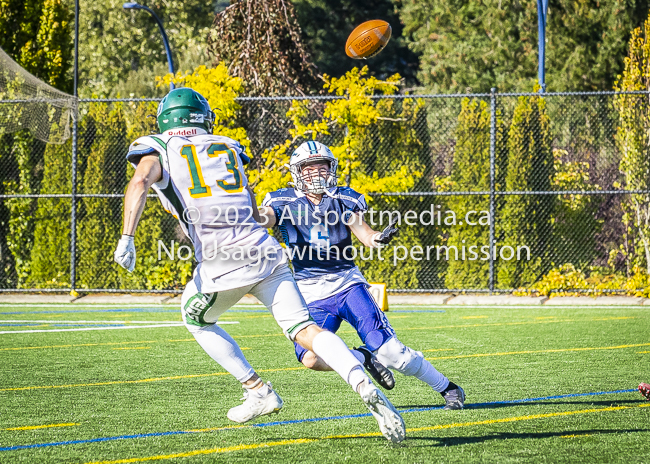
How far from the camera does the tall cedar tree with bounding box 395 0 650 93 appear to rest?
80.1ft

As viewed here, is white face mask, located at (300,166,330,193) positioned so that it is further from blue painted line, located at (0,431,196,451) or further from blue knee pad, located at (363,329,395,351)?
blue painted line, located at (0,431,196,451)

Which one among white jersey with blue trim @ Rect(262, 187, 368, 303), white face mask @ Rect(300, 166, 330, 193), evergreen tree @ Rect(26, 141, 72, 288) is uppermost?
white face mask @ Rect(300, 166, 330, 193)

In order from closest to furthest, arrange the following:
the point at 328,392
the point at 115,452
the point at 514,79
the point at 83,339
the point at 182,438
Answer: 1. the point at 115,452
2. the point at 182,438
3. the point at 328,392
4. the point at 83,339
5. the point at 514,79

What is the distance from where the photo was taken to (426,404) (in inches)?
222

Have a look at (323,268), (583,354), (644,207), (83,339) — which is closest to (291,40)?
(644,207)

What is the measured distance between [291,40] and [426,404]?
1378 cm

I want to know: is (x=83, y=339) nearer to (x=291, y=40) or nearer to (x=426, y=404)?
(x=426, y=404)

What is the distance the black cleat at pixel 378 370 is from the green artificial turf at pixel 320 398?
270mm

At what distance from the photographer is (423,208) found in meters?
13.9

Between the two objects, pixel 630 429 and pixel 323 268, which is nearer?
pixel 630 429

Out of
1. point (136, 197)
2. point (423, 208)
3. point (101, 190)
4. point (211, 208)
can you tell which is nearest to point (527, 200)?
point (423, 208)

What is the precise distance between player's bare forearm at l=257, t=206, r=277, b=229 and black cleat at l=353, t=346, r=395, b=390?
1.03 m

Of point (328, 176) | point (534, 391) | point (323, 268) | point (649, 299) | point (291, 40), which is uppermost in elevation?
point (291, 40)

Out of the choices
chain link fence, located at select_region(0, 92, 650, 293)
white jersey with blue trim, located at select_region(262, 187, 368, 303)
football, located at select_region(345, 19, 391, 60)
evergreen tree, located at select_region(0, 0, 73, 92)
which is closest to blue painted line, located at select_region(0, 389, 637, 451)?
white jersey with blue trim, located at select_region(262, 187, 368, 303)
